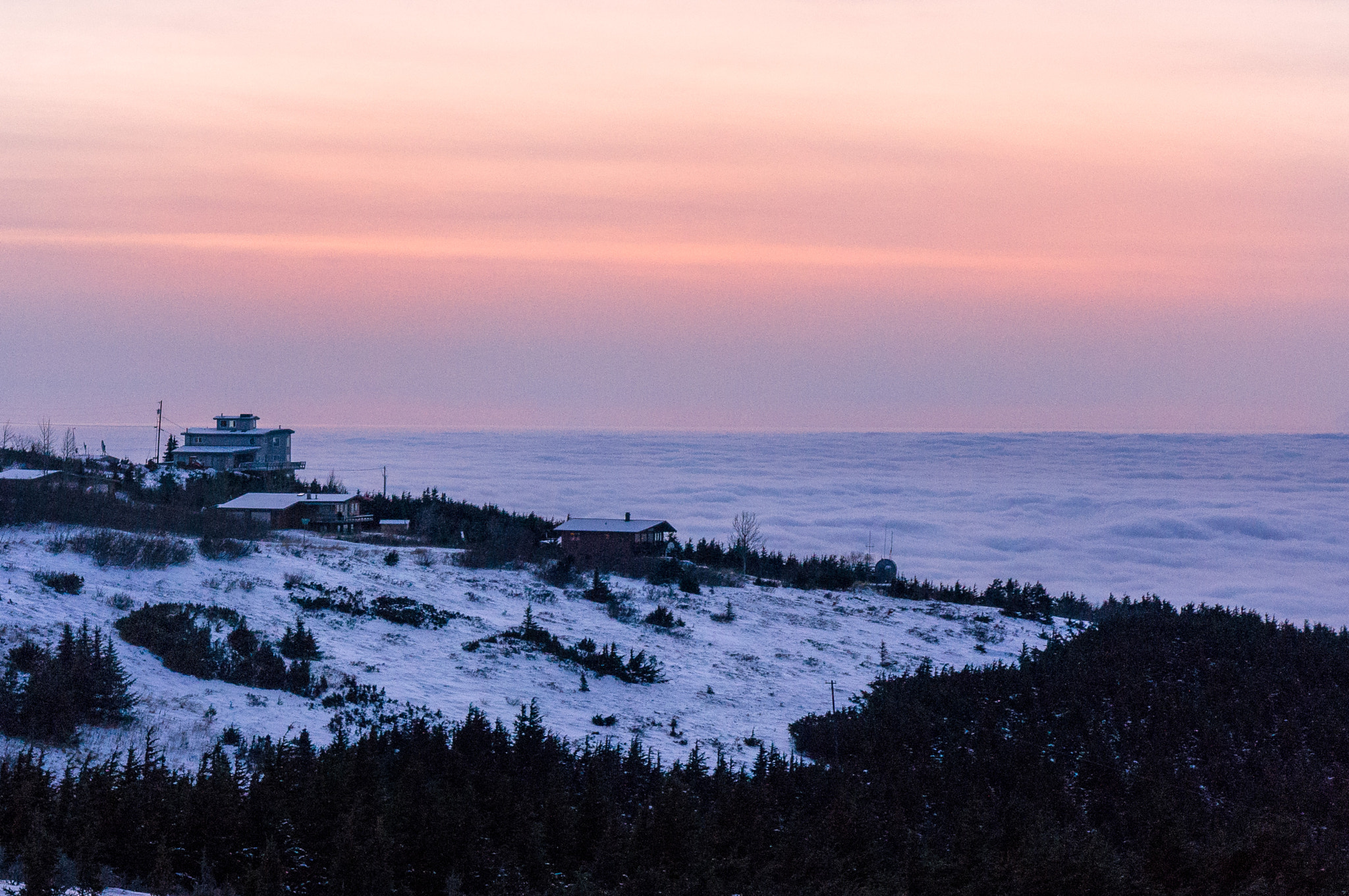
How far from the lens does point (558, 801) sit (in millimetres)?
19047

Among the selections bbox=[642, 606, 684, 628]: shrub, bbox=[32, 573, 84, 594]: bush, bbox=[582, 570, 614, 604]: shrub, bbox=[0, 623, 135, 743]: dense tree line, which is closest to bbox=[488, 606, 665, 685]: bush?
bbox=[642, 606, 684, 628]: shrub

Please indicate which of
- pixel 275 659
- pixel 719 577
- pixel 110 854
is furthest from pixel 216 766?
pixel 719 577

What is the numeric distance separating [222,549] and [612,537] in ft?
81.6

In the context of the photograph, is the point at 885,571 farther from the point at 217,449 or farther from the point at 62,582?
the point at 217,449

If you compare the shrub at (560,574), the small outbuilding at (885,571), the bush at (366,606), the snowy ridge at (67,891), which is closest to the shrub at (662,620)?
the shrub at (560,574)

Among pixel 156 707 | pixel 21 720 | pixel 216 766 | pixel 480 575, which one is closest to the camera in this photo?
pixel 216 766

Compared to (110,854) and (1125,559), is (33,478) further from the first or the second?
(1125,559)

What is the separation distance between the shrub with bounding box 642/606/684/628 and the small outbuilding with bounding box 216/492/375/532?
2143cm

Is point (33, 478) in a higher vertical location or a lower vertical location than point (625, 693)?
higher

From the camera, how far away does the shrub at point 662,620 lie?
41094 millimetres

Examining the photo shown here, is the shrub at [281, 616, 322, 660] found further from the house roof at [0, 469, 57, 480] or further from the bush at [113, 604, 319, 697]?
the house roof at [0, 469, 57, 480]

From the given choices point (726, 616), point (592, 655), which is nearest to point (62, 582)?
point (592, 655)

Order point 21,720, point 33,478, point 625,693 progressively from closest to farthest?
point 21,720 → point 625,693 → point 33,478

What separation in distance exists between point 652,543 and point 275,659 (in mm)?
33805
